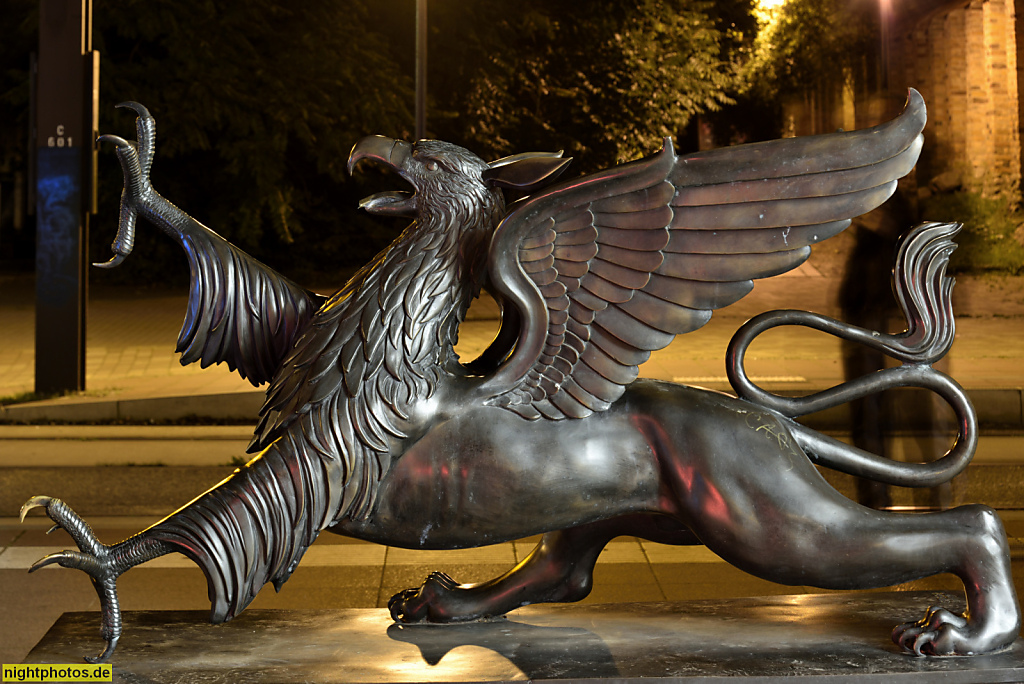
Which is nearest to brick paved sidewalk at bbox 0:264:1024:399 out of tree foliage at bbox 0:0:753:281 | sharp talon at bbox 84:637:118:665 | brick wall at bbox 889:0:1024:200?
brick wall at bbox 889:0:1024:200

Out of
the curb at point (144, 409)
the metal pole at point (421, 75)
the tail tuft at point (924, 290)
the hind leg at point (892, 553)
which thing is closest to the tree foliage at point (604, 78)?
the metal pole at point (421, 75)

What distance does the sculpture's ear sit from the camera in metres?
1.80

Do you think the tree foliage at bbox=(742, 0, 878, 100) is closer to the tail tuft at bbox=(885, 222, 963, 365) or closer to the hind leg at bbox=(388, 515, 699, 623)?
the tail tuft at bbox=(885, 222, 963, 365)

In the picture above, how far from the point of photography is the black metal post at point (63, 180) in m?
7.23

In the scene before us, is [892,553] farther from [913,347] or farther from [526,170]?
[526,170]

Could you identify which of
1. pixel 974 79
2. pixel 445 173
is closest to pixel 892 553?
pixel 445 173

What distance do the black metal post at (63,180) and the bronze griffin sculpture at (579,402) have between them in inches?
238

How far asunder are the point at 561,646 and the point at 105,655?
2.70 ft

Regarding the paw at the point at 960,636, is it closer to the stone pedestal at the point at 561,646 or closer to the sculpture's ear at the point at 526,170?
the stone pedestal at the point at 561,646

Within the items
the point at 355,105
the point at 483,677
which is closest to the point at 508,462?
the point at 483,677

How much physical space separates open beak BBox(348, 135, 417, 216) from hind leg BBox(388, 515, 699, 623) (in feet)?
2.40

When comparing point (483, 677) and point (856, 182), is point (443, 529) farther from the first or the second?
point (856, 182)

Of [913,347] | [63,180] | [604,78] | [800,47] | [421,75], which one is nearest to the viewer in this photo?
[913,347]

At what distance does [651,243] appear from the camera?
1791mm
